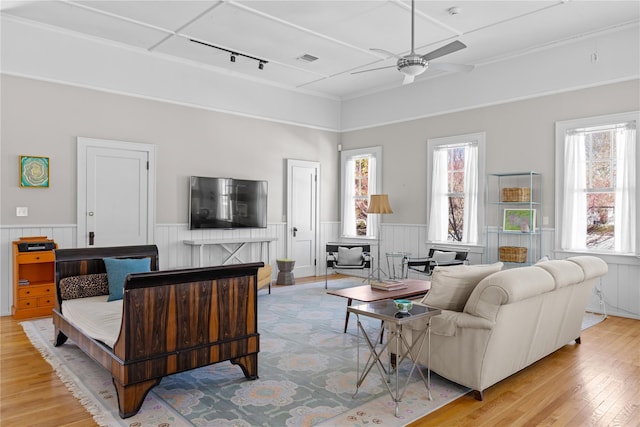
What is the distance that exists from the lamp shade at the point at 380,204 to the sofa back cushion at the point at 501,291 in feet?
14.8

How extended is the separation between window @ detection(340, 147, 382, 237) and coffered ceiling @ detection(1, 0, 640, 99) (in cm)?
214

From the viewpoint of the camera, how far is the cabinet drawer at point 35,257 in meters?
5.15

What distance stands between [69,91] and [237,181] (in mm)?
2746

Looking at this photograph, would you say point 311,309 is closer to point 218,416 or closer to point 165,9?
point 218,416

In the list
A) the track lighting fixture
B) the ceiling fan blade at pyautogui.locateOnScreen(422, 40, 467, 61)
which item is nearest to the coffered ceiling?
the track lighting fixture

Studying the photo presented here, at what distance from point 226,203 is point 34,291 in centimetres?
298

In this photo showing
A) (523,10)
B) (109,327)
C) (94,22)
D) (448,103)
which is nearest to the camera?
(109,327)

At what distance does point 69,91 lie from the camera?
19.4ft

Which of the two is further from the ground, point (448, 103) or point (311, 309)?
point (448, 103)

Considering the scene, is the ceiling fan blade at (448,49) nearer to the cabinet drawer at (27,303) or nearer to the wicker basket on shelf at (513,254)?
the wicker basket on shelf at (513,254)

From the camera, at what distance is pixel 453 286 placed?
3291mm

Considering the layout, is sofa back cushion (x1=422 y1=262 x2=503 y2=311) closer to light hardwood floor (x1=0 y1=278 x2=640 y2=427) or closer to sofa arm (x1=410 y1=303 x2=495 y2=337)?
sofa arm (x1=410 y1=303 x2=495 y2=337)

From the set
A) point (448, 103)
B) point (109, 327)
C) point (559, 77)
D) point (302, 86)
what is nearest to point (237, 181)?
point (302, 86)

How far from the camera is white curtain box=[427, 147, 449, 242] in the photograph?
24.4 feet
